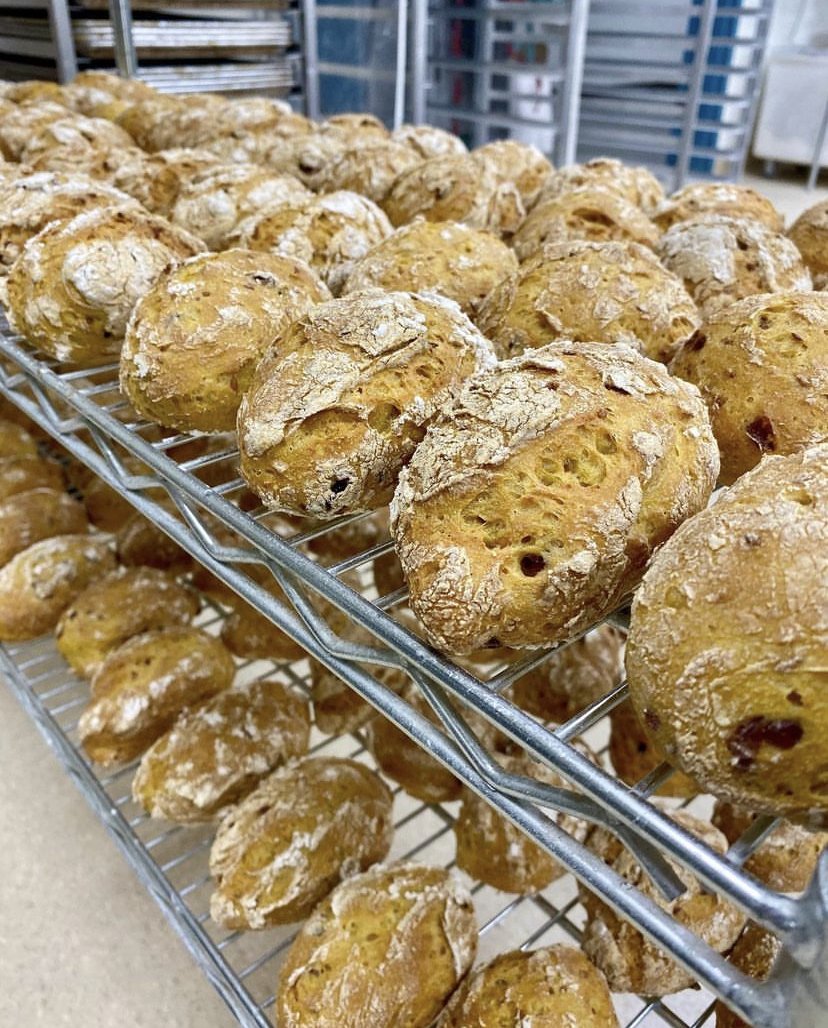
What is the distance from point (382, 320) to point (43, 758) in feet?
3.99

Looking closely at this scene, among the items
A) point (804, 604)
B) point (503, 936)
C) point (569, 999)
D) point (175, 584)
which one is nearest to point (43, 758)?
point (175, 584)

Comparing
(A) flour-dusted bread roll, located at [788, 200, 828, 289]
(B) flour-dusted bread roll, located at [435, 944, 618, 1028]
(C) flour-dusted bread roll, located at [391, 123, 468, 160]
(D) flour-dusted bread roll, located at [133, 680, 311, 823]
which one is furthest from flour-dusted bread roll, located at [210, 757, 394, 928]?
(C) flour-dusted bread roll, located at [391, 123, 468, 160]

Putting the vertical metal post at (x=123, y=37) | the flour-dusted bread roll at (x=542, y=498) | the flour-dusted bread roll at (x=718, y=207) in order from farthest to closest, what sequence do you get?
1. the vertical metal post at (x=123, y=37)
2. the flour-dusted bread roll at (x=718, y=207)
3. the flour-dusted bread roll at (x=542, y=498)

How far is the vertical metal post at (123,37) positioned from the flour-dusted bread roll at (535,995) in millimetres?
2753

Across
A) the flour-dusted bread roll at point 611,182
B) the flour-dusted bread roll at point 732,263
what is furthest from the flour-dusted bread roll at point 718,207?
the flour-dusted bread roll at point 732,263

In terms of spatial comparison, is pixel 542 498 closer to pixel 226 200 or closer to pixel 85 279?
pixel 85 279

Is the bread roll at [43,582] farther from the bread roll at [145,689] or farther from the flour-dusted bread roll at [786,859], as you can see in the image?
the flour-dusted bread roll at [786,859]

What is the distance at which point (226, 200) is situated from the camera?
3.94 ft

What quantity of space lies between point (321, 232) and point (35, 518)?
84 cm

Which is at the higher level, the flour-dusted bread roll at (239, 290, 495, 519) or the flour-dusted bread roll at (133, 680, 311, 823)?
the flour-dusted bread roll at (239, 290, 495, 519)

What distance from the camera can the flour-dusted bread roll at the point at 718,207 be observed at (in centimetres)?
113

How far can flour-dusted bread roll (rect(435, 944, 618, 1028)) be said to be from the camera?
0.80 m

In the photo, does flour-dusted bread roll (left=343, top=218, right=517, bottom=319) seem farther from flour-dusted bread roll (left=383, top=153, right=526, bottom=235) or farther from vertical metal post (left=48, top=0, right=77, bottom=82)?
vertical metal post (left=48, top=0, right=77, bottom=82)

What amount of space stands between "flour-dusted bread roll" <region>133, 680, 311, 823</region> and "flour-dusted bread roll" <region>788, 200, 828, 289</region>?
3.01 feet
